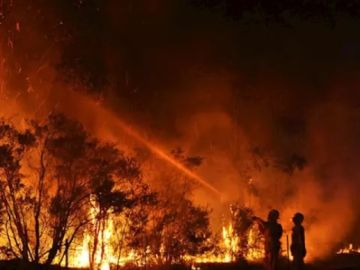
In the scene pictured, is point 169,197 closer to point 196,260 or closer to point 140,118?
point 196,260

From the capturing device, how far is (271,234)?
1370 cm

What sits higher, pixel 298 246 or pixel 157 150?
pixel 157 150

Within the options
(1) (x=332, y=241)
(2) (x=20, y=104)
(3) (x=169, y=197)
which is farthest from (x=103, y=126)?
(1) (x=332, y=241)

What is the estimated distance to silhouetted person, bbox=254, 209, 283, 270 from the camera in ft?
44.9

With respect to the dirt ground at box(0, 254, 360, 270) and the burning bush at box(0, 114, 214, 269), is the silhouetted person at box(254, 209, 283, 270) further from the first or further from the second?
the burning bush at box(0, 114, 214, 269)

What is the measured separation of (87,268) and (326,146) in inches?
716

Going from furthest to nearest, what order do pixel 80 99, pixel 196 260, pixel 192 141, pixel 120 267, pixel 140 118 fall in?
pixel 192 141 < pixel 140 118 < pixel 80 99 < pixel 196 260 < pixel 120 267

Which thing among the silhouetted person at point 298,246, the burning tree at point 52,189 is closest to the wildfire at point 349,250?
the burning tree at point 52,189

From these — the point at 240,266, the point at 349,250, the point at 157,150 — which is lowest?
the point at 240,266

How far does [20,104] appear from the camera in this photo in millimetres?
21844

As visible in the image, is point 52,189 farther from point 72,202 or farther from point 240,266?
point 240,266

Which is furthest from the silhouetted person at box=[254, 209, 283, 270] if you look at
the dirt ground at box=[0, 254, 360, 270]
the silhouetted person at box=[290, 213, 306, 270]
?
the dirt ground at box=[0, 254, 360, 270]

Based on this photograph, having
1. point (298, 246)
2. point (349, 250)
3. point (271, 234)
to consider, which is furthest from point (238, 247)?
point (349, 250)

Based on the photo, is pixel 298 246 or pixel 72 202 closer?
pixel 298 246
